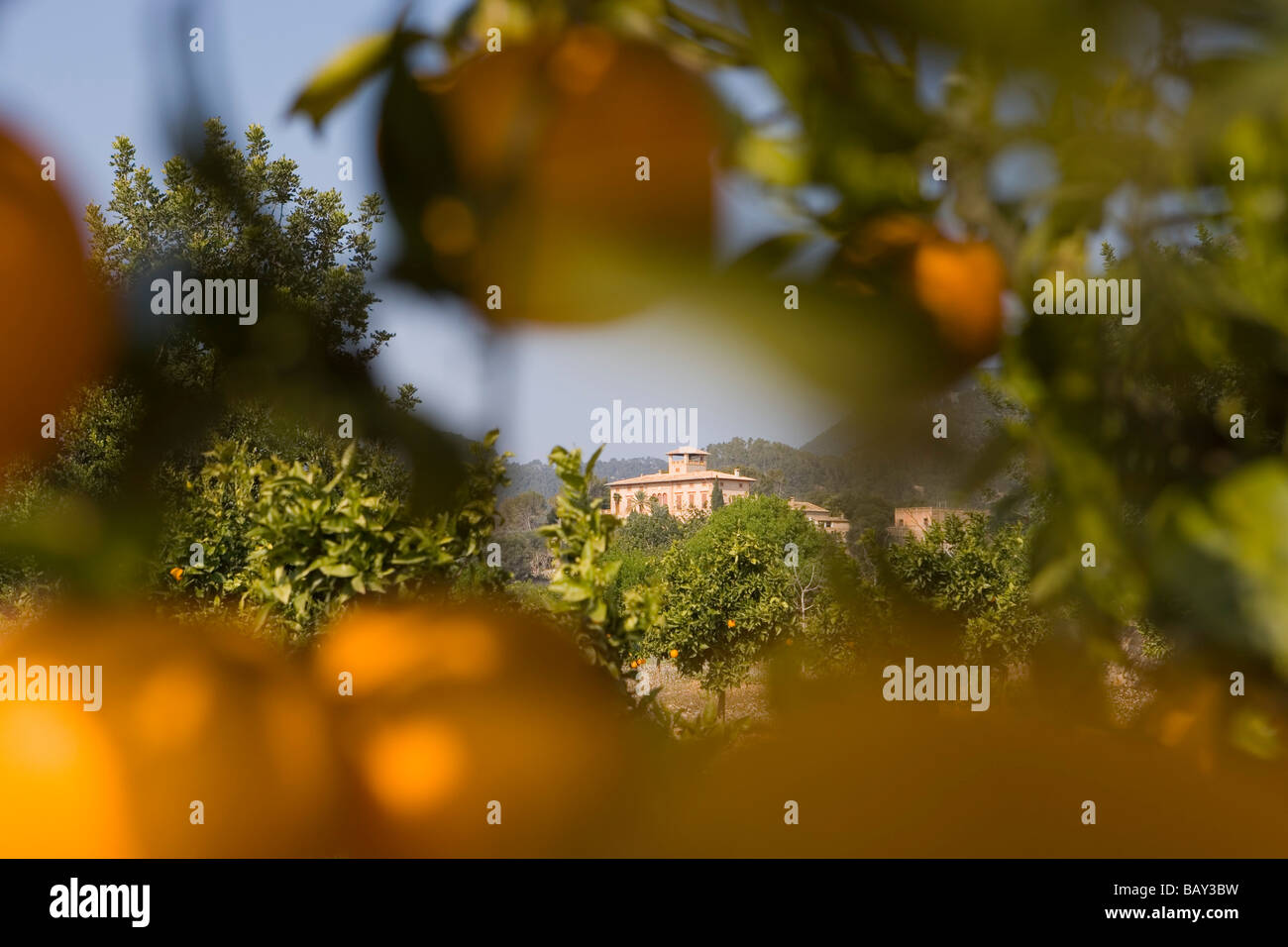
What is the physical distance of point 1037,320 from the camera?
0.22 m

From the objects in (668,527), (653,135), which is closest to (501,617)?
(668,527)

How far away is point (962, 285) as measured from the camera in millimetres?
232

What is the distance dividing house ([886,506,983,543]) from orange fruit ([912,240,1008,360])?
0.07m

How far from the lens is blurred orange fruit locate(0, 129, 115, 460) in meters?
0.29

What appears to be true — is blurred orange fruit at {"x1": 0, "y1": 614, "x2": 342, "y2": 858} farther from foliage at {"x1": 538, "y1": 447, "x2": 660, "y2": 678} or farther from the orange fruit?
the orange fruit

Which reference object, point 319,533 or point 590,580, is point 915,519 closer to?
point 590,580

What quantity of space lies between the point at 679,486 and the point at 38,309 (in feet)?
0.80

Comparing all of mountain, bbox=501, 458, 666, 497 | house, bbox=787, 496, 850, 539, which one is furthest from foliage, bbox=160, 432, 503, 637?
house, bbox=787, 496, 850, 539

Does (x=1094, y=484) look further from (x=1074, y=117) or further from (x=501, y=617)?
(x=501, y=617)

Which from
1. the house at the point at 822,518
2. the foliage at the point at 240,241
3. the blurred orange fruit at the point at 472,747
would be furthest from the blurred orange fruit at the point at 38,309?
the house at the point at 822,518

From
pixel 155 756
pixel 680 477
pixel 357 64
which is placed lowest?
pixel 155 756

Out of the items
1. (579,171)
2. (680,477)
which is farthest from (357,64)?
(680,477)

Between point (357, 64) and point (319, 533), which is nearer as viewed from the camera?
point (357, 64)

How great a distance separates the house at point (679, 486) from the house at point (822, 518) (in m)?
0.02
